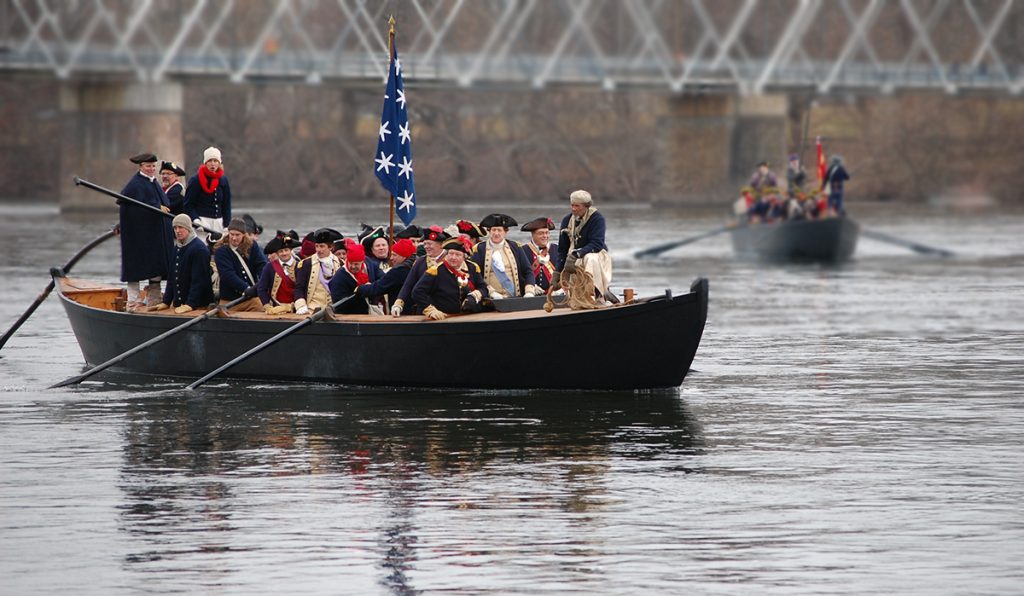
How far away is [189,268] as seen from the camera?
18297mm

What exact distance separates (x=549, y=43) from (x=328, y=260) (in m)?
58.9

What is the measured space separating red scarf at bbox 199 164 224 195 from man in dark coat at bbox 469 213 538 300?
264cm

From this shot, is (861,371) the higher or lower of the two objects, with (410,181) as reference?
lower

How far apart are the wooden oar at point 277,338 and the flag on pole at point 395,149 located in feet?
5.29

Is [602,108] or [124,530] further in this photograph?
[602,108]

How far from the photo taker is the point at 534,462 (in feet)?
45.2

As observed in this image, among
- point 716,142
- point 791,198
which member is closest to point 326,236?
point 791,198

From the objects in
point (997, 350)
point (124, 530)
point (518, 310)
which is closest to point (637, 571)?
point (124, 530)

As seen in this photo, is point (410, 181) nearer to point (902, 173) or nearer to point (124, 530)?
point (124, 530)

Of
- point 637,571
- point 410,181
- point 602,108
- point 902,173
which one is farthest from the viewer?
point 602,108

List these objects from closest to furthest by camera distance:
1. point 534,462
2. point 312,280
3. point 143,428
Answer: point 534,462, point 143,428, point 312,280

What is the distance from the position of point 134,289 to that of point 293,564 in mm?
9635

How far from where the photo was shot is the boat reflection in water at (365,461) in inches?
446

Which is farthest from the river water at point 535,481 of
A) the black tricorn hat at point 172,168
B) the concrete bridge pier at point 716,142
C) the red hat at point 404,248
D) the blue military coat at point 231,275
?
the concrete bridge pier at point 716,142
